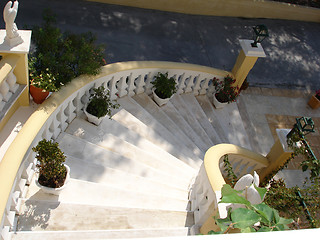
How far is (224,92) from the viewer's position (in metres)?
8.30

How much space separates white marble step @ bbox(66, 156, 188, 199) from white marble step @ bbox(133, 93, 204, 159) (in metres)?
1.54

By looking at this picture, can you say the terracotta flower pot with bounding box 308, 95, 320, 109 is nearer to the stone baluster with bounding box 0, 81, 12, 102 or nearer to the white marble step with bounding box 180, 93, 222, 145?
the white marble step with bounding box 180, 93, 222, 145

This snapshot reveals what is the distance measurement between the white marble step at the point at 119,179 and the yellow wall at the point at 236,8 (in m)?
6.70

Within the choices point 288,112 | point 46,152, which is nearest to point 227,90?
point 288,112

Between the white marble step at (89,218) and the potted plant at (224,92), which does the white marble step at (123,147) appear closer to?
the white marble step at (89,218)

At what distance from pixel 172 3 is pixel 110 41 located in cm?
285

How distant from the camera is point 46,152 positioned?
4.36 meters

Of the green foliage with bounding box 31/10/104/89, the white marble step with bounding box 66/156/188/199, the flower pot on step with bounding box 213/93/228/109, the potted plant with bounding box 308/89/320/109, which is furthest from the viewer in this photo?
the potted plant with bounding box 308/89/320/109

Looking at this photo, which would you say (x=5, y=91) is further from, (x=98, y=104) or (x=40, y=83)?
(x=98, y=104)

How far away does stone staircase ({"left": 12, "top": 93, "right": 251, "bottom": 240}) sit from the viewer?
4.45 meters

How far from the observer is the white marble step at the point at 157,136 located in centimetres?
671

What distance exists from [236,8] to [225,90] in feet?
15.9

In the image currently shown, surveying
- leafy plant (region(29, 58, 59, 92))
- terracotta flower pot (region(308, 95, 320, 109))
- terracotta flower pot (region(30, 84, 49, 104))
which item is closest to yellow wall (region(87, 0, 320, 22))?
terracotta flower pot (region(308, 95, 320, 109))

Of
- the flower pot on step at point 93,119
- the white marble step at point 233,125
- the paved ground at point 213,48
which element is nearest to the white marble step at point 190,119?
the white marble step at point 233,125
